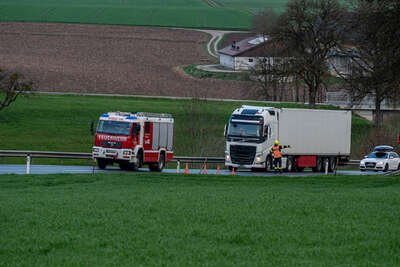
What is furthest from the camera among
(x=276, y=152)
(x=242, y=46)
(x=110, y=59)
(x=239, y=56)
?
(x=242, y=46)

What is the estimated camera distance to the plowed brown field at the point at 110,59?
327 ft

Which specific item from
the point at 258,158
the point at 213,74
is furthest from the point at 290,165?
the point at 213,74

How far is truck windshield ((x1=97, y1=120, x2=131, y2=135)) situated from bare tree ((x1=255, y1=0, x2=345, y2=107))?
43.0m

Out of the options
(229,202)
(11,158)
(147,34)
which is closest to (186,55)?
(147,34)

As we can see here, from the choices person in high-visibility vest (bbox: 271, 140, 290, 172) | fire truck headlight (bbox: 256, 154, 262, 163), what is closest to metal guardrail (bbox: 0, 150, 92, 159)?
fire truck headlight (bbox: 256, 154, 262, 163)

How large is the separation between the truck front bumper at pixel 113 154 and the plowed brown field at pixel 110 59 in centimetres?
4719

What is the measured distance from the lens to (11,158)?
52.2 metres

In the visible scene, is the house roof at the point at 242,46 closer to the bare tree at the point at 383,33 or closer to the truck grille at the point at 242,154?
the truck grille at the point at 242,154

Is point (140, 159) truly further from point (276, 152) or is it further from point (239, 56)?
point (239, 56)

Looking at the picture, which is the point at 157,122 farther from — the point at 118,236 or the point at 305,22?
the point at 305,22

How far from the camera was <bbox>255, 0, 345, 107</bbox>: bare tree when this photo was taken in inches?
3378

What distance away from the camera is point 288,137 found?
1982 inches

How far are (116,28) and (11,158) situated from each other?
87.2 meters

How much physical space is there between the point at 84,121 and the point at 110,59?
45050 millimetres
